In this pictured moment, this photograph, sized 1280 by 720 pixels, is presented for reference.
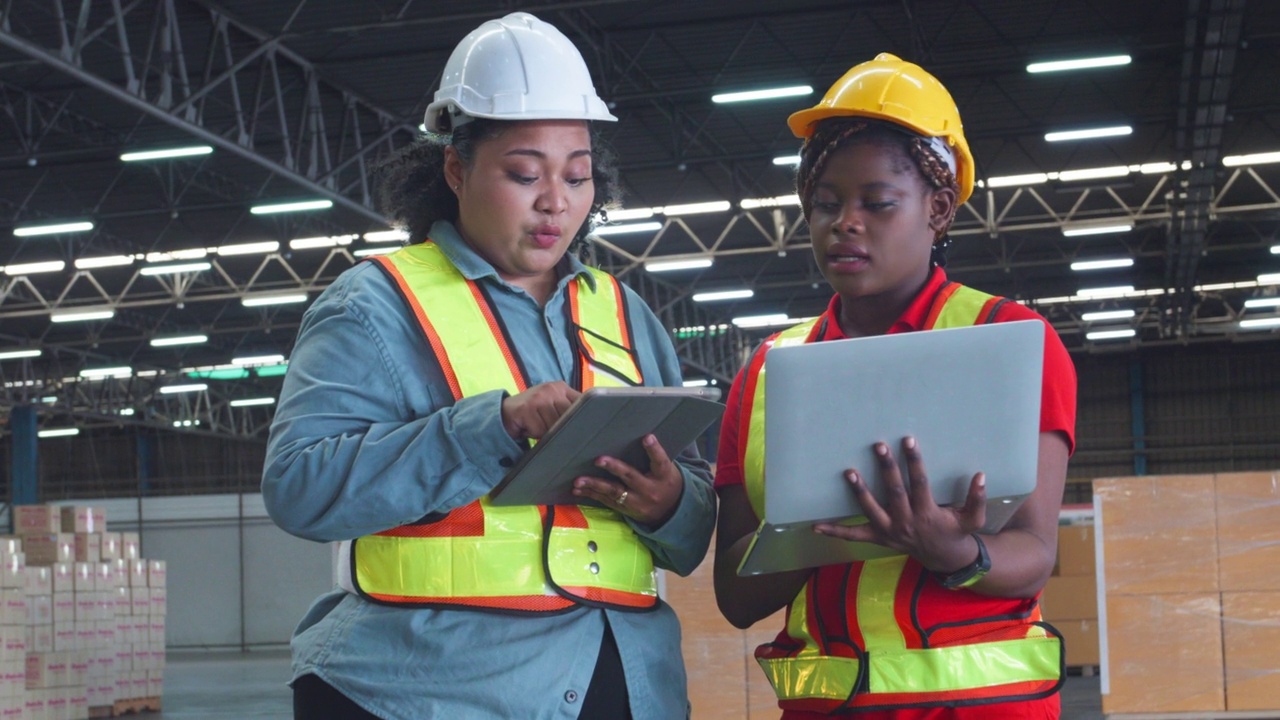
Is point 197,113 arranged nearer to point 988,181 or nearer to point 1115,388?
point 988,181

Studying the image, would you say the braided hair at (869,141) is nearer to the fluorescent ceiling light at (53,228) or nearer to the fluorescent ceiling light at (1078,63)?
the fluorescent ceiling light at (1078,63)

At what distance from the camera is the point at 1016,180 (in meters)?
20.7

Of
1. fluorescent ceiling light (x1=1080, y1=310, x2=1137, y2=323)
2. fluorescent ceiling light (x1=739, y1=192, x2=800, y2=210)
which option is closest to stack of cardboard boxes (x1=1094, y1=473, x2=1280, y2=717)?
fluorescent ceiling light (x1=739, y1=192, x2=800, y2=210)

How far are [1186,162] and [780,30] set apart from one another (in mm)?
6991

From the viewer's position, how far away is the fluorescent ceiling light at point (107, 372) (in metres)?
30.9

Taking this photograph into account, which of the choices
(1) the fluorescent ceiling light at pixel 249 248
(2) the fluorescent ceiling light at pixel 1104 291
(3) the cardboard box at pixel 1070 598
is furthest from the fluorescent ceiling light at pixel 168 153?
(2) the fluorescent ceiling light at pixel 1104 291

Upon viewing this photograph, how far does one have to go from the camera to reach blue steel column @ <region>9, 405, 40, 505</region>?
30.8 metres

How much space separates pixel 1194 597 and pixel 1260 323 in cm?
2210

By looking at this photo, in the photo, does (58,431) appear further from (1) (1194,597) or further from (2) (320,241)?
(1) (1194,597)

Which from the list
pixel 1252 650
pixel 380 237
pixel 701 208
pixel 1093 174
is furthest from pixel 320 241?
pixel 1252 650

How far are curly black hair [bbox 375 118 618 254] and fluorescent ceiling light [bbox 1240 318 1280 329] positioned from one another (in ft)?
91.6

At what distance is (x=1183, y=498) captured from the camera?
779cm

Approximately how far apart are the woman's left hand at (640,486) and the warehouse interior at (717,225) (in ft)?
17.6

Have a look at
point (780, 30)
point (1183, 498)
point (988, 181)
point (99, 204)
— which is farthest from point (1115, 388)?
point (1183, 498)
